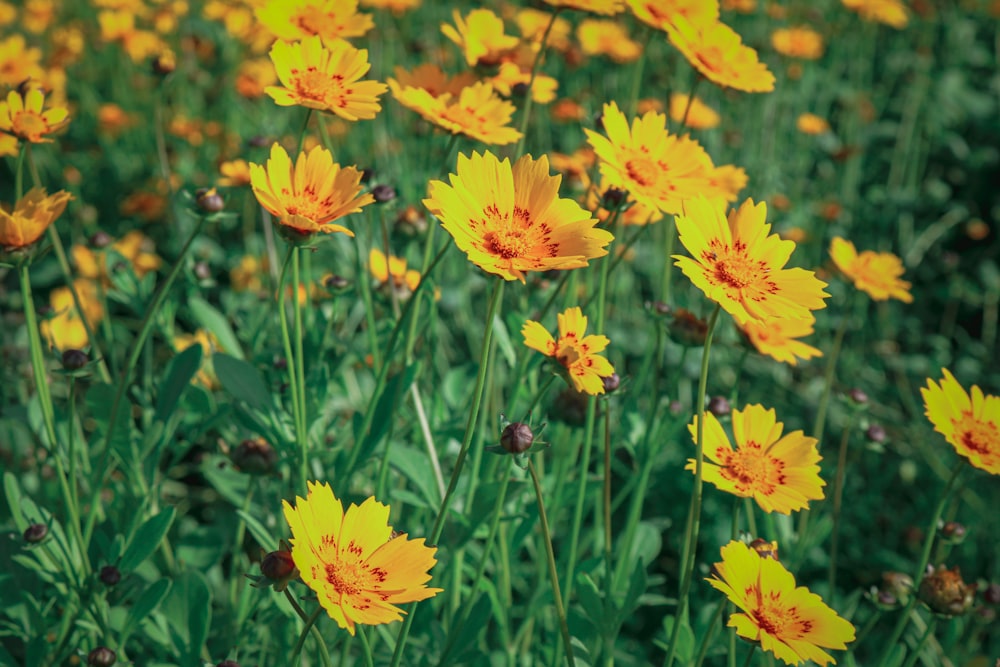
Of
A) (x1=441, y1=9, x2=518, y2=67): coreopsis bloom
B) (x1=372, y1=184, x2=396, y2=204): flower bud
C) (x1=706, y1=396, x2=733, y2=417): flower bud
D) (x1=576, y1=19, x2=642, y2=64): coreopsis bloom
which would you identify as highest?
(x1=441, y1=9, x2=518, y2=67): coreopsis bloom

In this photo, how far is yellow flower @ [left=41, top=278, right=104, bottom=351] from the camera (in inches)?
78.0

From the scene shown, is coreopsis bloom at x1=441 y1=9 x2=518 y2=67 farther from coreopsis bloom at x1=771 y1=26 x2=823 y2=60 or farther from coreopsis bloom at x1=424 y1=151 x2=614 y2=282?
coreopsis bloom at x1=771 y1=26 x2=823 y2=60

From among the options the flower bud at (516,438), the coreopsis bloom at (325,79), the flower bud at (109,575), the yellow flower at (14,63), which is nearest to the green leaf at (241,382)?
the flower bud at (109,575)

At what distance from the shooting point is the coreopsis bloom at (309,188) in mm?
952

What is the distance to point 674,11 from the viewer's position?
1308mm

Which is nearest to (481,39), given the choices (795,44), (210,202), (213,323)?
(210,202)

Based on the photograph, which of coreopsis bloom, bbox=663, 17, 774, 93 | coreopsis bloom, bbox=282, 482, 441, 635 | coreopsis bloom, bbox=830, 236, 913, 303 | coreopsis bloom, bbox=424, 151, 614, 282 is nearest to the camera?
coreopsis bloom, bbox=282, 482, 441, 635

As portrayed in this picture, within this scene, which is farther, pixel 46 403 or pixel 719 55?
pixel 719 55

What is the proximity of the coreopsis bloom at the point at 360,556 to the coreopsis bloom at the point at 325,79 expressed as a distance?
45cm

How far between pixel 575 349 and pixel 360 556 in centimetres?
32

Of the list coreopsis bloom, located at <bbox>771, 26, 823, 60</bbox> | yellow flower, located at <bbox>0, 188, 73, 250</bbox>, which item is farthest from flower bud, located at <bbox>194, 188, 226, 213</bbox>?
coreopsis bloom, located at <bbox>771, 26, 823, 60</bbox>

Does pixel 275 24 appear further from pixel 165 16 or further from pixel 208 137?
pixel 165 16

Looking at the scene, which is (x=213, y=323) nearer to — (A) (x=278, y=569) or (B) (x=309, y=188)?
(B) (x=309, y=188)

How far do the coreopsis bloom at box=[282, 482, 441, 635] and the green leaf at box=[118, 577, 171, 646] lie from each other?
1.32 ft
